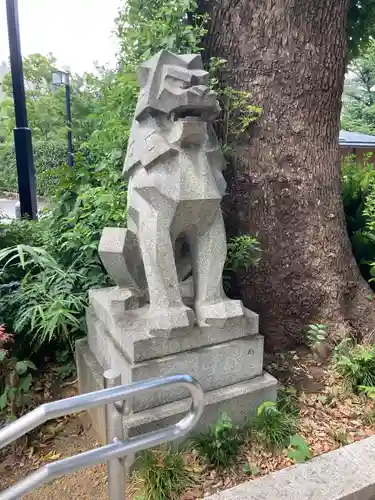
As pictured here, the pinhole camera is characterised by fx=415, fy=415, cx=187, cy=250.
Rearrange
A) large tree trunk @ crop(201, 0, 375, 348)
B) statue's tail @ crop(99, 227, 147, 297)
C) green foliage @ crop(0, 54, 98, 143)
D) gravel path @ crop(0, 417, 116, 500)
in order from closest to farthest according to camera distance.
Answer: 1. gravel path @ crop(0, 417, 116, 500)
2. statue's tail @ crop(99, 227, 147, 297)
3. large tree trunk @ crop(201, 0, 375, 348)
4. green foliage @ crop(0, 54, 98, 143)

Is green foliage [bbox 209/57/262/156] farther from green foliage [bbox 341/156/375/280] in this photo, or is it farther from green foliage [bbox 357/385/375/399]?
green foliage [bbox 357/385/375/399]

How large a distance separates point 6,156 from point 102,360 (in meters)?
14.4

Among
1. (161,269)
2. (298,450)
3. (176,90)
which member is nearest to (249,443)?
(298,450)

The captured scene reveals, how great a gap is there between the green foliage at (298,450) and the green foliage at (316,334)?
988mm

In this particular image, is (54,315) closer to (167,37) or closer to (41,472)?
(41,472)

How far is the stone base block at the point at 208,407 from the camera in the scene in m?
2.10

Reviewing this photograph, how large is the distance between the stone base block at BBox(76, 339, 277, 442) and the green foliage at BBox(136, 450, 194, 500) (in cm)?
14

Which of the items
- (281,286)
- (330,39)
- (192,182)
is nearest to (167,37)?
(330,39)

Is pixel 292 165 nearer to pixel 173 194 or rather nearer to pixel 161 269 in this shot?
pixel 173 194

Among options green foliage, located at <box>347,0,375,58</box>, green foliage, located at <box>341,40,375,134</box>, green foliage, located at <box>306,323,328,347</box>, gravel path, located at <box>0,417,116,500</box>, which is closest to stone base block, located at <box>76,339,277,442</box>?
gravel path, located at <box>0,417,116,500</box>

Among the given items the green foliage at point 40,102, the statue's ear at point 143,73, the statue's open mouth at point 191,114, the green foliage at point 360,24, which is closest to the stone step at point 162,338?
the statue's open mouth at point 191,114

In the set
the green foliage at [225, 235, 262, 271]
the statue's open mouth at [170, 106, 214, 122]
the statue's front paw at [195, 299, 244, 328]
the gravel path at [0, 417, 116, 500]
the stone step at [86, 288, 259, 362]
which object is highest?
the statue's open mouth at [170, 106, 214, 122]

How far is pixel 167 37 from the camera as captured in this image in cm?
295

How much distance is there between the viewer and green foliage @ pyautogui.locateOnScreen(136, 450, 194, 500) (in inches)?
75.3
